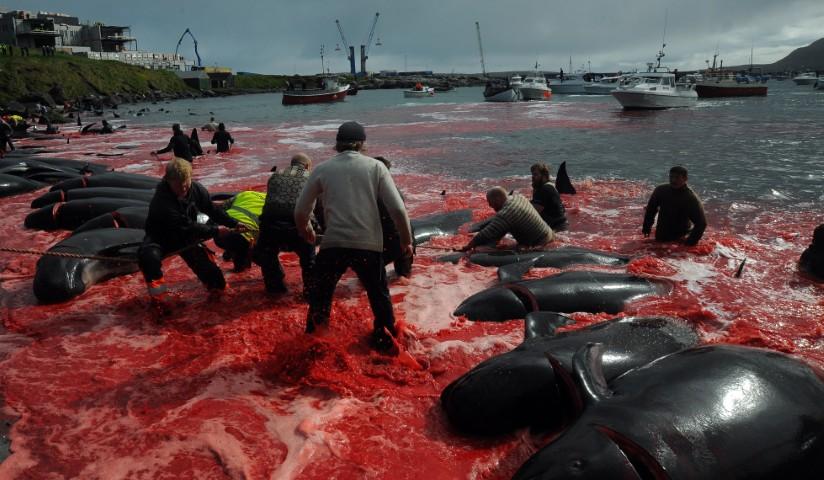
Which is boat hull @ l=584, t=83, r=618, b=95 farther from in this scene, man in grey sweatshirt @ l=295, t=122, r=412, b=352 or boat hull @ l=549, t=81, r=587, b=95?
man in grey sweatshirt @ l=295, t=122, r=412, b=352

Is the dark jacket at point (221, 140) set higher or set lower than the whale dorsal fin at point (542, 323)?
higher

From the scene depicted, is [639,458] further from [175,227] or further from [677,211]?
[677,211]

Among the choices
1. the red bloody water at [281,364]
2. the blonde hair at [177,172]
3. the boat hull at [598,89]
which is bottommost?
the red bloody water at [281,364]

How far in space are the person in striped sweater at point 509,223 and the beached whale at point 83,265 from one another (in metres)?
5.35

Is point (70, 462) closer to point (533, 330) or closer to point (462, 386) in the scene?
point (462, 386)

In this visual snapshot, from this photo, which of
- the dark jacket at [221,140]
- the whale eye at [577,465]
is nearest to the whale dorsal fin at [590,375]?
the whale eye at [577,465]

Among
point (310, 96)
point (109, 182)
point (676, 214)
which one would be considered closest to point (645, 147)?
point (676, 214)

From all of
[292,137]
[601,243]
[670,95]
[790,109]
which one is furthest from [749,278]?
[790,109]

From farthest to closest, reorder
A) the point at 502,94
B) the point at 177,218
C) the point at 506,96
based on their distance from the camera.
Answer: the point at 502,94
the point at 506,96
the point at 177,218

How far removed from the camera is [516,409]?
4.27 m

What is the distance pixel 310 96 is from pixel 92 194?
7200cm

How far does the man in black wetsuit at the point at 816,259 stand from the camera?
839cm

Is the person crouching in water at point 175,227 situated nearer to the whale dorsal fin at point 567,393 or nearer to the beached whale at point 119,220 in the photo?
the beached whale at point 119,220

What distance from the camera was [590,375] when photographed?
12.4 feet
